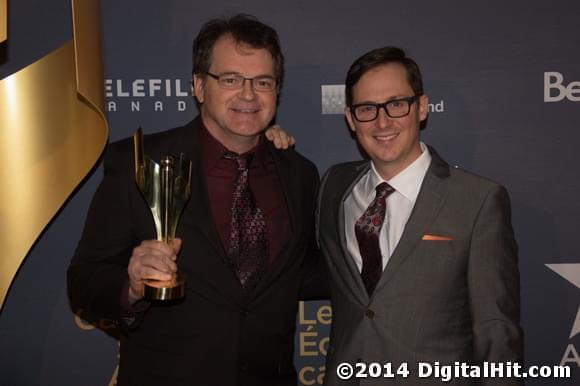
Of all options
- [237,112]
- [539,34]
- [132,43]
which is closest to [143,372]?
[237,112]

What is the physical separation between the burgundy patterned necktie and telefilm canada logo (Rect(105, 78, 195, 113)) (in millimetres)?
823

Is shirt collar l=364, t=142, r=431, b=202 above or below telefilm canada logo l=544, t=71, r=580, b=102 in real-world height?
below

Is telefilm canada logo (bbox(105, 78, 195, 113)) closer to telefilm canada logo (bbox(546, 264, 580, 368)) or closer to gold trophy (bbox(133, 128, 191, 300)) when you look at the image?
gold trophy (bbox(133, 128, 191, 300))

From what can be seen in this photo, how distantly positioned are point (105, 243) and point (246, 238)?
50cm

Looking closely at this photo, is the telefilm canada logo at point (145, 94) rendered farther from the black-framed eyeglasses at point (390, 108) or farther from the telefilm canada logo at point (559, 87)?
the telefilm canada logo at point (559, 87)

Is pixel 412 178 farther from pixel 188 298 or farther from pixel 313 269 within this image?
pixel 188 298

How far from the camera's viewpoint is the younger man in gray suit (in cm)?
181

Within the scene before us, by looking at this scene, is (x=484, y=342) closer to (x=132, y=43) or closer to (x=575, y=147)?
(x=575, y=147)

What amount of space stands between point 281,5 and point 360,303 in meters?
1.49

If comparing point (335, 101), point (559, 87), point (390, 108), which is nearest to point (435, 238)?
point (390, 108)

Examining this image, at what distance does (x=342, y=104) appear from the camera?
2.71 metres

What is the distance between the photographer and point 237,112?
1.99 metres

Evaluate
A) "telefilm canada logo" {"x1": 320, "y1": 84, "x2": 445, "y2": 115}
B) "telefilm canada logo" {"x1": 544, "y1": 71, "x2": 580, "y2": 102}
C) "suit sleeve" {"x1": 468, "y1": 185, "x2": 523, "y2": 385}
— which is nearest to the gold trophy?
"suit sleeve" {"x1": 468, "y1": 185, "x2": 523, "y2": 385}

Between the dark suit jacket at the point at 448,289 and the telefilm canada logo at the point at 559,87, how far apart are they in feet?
3.66
